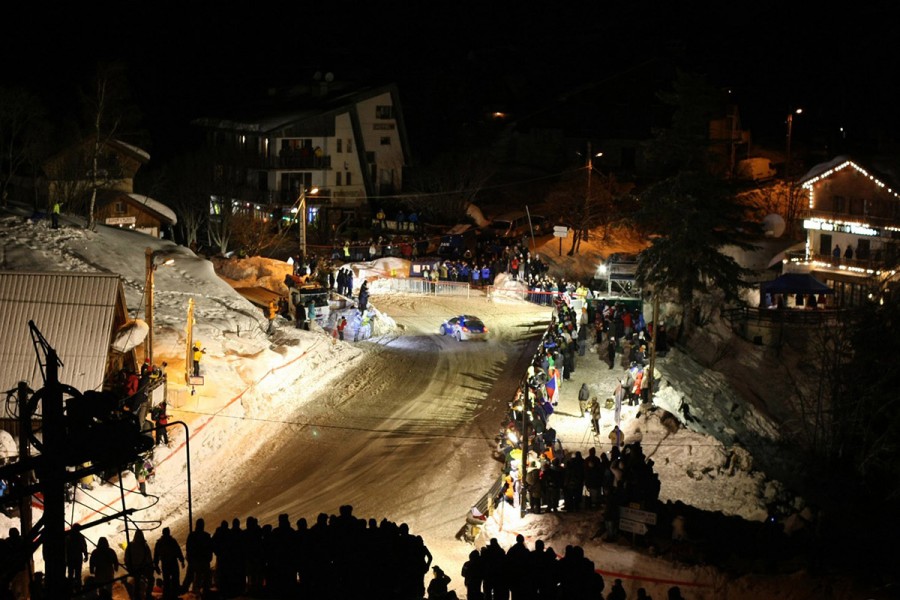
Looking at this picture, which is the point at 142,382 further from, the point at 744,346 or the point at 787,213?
the point at 787,213

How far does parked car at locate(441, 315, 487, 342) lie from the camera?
118 feet

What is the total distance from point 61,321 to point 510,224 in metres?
36.1

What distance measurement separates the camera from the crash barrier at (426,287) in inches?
1740

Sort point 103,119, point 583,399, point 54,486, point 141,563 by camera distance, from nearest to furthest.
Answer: point 54,486, point 141,563, point 583,399, point 103,119

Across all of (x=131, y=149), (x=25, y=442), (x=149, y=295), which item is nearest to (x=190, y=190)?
(x=131, y=149)

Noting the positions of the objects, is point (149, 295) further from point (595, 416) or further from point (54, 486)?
point (54, 486)

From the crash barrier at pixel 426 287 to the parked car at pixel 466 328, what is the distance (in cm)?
749

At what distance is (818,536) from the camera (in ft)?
66.9

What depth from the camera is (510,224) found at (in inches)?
2263

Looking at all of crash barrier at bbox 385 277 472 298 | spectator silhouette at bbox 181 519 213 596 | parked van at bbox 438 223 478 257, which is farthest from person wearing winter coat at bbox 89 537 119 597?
parked van at bbox 438 223 478 257

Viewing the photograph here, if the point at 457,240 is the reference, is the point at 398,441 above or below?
below

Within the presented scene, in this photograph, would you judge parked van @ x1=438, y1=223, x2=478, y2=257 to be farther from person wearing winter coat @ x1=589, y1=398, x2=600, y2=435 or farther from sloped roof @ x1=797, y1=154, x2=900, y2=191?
person wearing winter coat @ x1=589, y1=398, x2=600, y2=435

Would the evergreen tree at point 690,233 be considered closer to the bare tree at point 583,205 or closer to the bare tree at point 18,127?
the bare tree at point 583,205

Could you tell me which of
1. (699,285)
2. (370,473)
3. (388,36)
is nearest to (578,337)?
(699,285)
